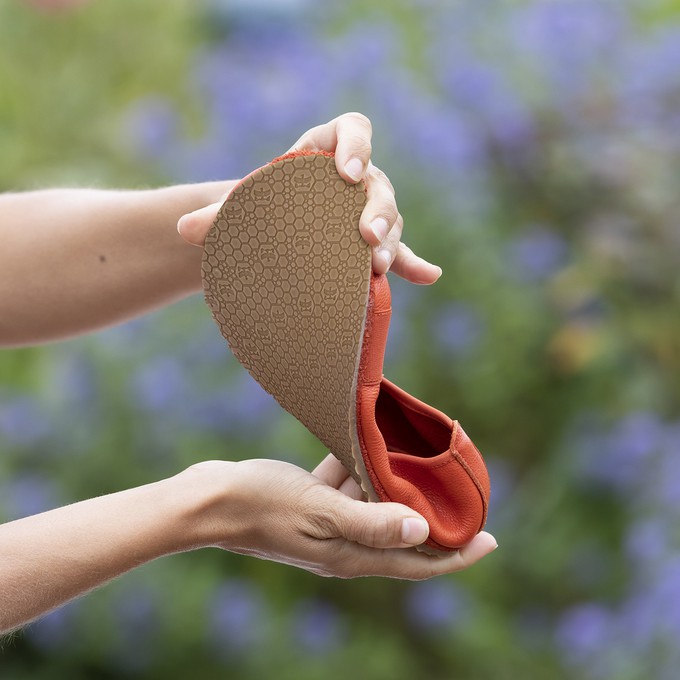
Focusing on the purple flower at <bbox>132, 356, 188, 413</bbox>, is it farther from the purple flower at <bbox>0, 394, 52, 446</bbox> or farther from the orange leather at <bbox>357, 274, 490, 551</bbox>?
the orange leather at <bbox>357, 274, 490, 551</bbox>

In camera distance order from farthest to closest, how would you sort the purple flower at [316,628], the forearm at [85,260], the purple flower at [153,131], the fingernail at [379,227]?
the purple flower at [153,131] < the purple flower at [316,628] < the forearm at [85,260] < the fingernail at [379,227]

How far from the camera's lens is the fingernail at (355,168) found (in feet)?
3.61

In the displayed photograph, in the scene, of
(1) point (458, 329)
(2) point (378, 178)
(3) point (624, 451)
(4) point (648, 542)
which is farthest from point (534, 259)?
(2) point (378, 178)

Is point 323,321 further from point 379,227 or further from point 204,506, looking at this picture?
point 204,506

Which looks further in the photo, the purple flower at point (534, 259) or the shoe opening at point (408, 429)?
the purple flower at point (534, 259)

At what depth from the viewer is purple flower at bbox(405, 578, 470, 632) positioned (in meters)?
2.27

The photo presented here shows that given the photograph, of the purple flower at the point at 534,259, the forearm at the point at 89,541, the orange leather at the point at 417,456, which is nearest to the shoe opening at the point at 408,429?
the orange leather at the point at 417,456

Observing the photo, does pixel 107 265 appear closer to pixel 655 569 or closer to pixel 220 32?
pixel 655 569

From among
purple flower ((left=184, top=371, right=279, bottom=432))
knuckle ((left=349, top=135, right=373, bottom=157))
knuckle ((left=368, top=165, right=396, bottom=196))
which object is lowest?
purple flower ((left=184, top=371, right=279, bottom=432))

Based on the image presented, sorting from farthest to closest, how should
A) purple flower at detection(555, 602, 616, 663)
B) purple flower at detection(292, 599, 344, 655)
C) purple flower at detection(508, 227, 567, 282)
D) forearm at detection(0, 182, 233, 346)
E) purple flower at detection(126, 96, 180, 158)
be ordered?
purple flower at detection(126, 96, 180, 158), purple flower at detection(508, 227, 567, 282), purple flower at detection(292, 599, 344, 655), purple flower at detection(555, 602, 616, 663), forearm at detection(0, 182, 233, 346)

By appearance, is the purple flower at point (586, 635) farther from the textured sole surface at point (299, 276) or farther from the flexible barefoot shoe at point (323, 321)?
the textured sole surface at point (299, 276)

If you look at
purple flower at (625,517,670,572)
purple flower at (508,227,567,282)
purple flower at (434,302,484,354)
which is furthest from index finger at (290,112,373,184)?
purple flower at (508,227,567,282)

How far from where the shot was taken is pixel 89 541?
1.17 m

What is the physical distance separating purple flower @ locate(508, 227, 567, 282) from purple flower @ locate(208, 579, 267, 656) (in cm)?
107
